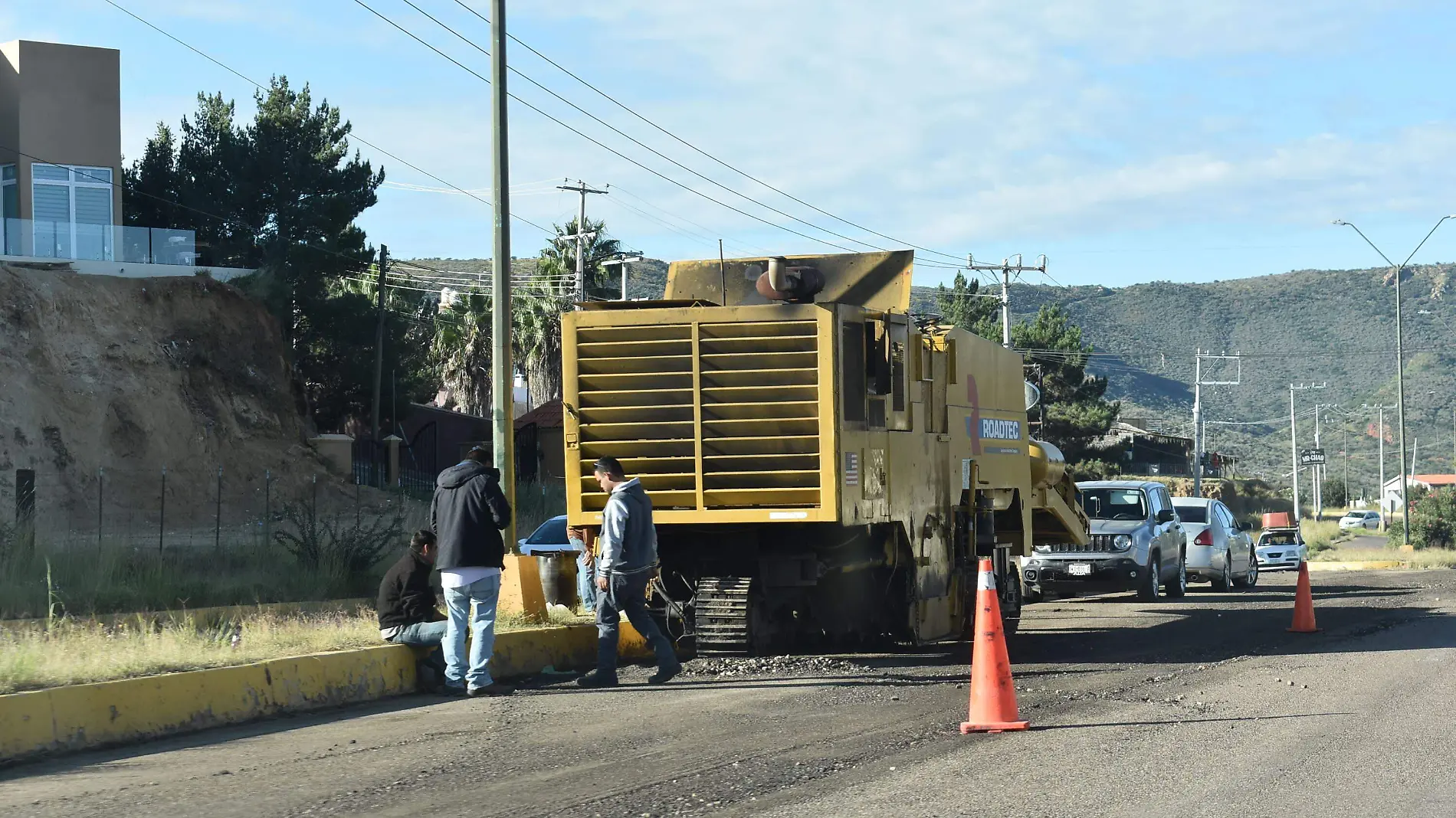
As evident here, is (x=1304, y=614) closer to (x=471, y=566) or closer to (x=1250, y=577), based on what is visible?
(x=471, y=566)

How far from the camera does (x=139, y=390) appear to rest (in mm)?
34906

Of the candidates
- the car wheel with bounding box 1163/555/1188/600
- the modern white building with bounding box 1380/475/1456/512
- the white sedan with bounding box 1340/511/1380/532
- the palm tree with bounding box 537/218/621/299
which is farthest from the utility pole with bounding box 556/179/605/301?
the modern white building with bounding box 1380/475/1456/512

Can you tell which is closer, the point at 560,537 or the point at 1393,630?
the point at 1393,630

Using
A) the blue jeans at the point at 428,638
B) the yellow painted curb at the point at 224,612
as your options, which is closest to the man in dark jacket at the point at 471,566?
the blue jeans at the point at 428,638

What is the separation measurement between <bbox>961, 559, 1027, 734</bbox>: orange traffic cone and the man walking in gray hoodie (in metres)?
3.06

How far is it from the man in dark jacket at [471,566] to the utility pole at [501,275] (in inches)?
108

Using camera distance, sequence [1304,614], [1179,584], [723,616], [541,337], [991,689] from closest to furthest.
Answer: [991,689] < [723,616] < [1304,614] < [1179,584] < [541,337]

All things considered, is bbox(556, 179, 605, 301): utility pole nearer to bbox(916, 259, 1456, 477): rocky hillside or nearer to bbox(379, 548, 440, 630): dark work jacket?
bbox(379, 548, 440, 630): dark work jacket

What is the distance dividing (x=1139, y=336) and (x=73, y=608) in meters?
153

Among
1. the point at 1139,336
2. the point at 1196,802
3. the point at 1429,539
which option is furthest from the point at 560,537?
the point at 1139,336

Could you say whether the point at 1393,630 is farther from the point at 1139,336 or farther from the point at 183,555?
the point at 1139,336

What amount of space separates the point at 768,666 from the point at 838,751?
14.3ft

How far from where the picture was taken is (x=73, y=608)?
657 inches

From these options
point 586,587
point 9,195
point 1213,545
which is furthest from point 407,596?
point 9,195
